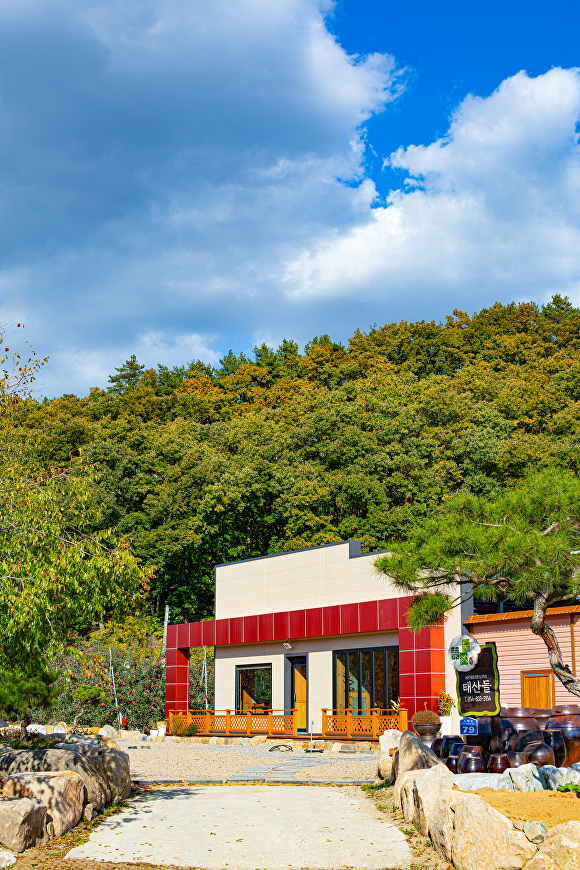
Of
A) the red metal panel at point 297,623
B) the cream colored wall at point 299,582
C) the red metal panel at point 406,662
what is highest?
the cream colored wall at point 299,582

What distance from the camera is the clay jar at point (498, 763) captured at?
10.9 meters

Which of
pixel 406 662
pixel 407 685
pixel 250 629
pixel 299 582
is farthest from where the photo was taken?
pixel 250 629

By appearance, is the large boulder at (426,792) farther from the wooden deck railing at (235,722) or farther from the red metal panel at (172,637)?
the red metal panel at (172,637)

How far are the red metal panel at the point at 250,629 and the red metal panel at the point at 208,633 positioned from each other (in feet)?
5.18

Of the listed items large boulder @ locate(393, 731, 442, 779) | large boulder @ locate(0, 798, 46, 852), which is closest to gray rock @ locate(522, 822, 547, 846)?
large boulder @ locate(393, 731, 442, 779)

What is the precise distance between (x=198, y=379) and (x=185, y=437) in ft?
48.3

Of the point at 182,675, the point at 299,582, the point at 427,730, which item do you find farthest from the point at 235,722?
the point at 427,730

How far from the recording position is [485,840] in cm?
743

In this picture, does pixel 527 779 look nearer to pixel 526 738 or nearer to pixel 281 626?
pixel 526 738

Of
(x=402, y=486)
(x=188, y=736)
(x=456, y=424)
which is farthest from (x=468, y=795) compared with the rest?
(x=456, y=424)

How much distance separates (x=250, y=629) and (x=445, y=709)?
754 centimetres

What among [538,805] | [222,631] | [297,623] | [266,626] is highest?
[297,623]

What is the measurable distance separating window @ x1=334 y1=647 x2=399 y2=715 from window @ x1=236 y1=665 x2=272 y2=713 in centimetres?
299

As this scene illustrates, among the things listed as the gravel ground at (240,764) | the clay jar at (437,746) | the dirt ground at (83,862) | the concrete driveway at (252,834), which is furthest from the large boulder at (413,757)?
the gravel ground at (240,764)
